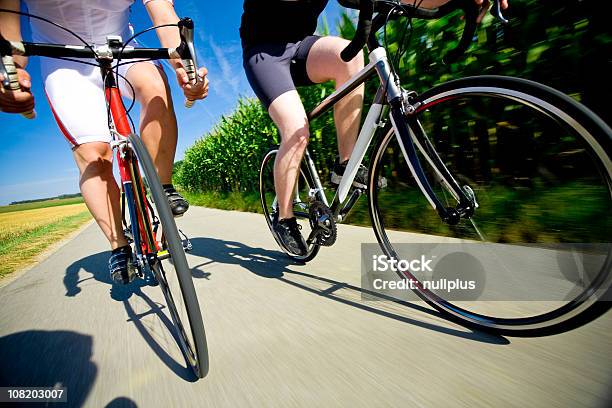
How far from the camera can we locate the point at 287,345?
4.21ft

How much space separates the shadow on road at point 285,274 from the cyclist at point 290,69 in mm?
486

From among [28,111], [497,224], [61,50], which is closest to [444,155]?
[497,224]

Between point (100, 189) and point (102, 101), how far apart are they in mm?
535

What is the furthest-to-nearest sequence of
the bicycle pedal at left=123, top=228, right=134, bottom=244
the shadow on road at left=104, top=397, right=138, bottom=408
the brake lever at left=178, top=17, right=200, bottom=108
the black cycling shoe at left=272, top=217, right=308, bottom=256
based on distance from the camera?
the black cycling shoe at left=272, top=217, right=308, bottom=256 → the bicycle pedal at left=123, top=228, right=134, bottom=244 → the brake lever at left=178, top=17, right=200, bottom=108 → the shadow on road at left=104, top=397, right=138, bottom=408

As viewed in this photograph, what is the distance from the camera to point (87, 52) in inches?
56.0

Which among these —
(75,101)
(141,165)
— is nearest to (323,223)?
(141,165)

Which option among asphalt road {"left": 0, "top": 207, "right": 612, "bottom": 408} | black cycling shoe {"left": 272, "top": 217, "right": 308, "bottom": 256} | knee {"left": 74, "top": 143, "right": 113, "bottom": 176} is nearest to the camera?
asphalt road {"left": 0, "top": 207, "right": 612, "bottom": 408}

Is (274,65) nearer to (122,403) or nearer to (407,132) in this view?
(407,132)

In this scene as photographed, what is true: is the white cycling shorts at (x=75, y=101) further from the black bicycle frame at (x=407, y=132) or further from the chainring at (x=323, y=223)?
the black bicycle frame at (x=407, y=132)

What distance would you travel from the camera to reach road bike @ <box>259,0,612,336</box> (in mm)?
976

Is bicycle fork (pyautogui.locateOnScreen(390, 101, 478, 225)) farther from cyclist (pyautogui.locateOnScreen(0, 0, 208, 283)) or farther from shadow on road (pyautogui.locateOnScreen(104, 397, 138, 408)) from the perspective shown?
shadow on road (pyautogui.locateOnScreen(104, 397, 138, 408))

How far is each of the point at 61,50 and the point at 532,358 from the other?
2213 millimetres

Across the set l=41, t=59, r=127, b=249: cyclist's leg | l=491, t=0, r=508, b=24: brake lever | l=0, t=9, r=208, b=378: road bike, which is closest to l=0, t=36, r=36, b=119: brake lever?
l=0, t=9, r=208, b=378: road bike

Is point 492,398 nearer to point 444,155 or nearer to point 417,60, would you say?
point 444,155
